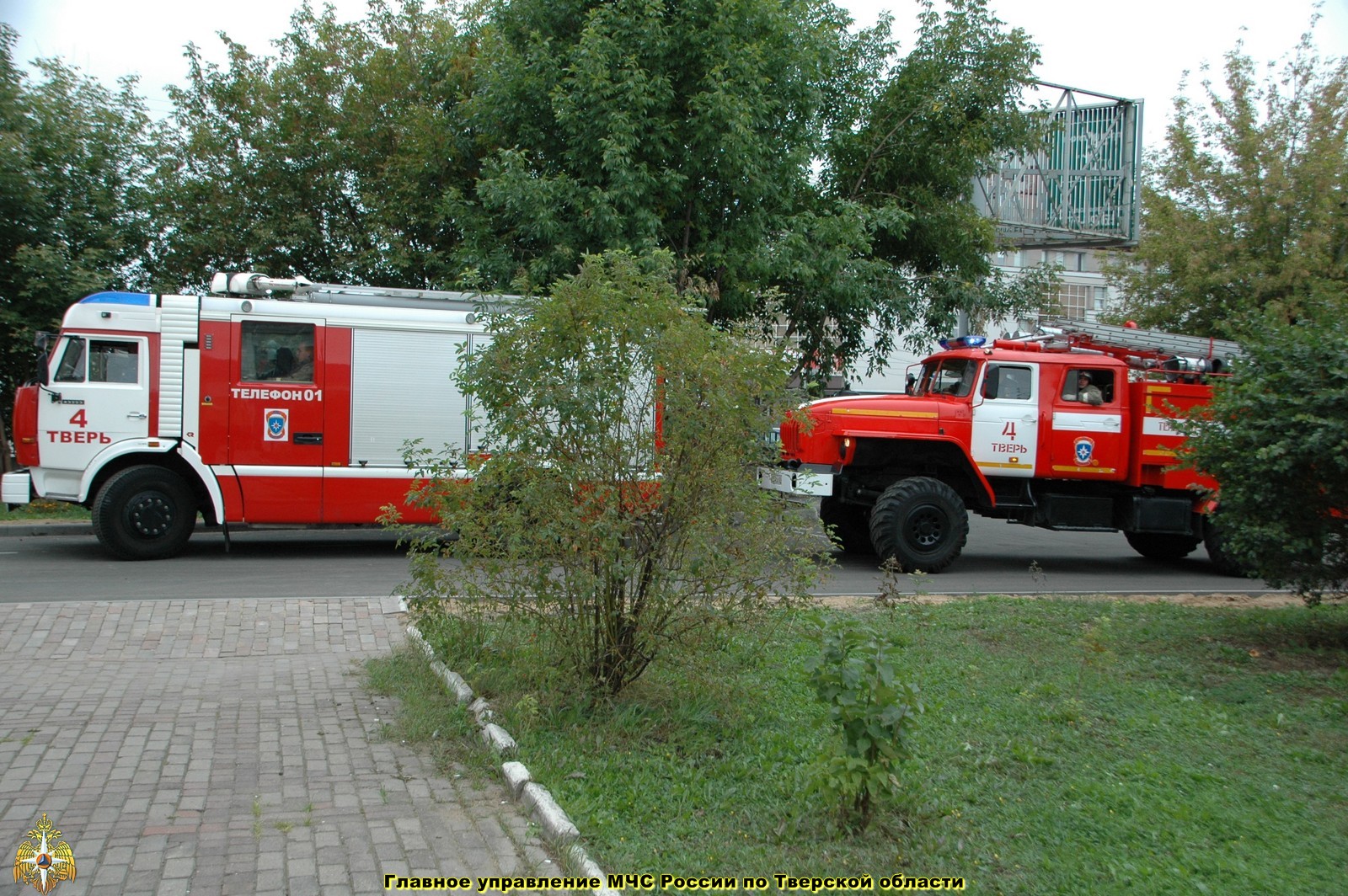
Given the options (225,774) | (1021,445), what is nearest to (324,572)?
(225,774)

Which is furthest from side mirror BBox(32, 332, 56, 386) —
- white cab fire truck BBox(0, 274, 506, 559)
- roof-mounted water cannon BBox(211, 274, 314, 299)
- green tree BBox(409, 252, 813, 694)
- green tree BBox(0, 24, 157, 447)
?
green tree BBox(409, 252, 813, 694)

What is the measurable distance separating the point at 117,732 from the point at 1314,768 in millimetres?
6357

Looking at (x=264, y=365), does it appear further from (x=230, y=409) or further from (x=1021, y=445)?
(x=1021, y=445)

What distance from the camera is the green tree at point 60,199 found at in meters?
16.2

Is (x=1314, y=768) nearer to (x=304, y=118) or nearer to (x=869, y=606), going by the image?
(x=869, y=606)

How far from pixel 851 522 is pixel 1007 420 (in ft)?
7.95

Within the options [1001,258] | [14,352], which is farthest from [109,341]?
[1001,258]

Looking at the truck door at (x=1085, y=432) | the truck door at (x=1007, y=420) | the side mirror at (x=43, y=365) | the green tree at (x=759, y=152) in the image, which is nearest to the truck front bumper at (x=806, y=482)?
the truck door at (x=1007, y=420)

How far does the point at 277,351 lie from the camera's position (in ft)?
40.9

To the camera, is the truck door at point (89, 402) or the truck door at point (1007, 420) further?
the truck door at point (1007, 420)

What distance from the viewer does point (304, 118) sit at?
18688mm

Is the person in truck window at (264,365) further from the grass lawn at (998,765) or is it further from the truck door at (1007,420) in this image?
the truck door at (1007,420)

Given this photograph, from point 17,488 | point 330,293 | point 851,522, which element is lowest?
point 851,522

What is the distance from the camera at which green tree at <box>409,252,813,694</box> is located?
5.54 metres
